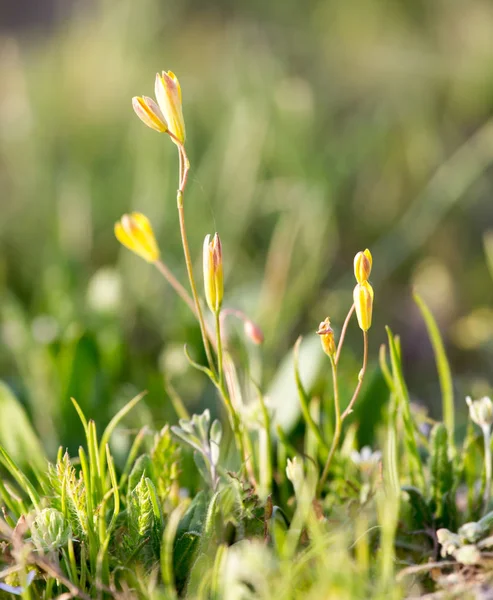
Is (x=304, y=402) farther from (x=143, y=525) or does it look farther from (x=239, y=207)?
(x=239, y=207)

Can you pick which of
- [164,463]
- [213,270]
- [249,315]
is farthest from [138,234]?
[249,315]

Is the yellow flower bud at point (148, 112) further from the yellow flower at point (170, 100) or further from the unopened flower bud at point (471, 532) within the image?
the unopened flower bud at point (471, 532)

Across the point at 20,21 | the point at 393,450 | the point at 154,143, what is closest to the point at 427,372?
the point at 154,143

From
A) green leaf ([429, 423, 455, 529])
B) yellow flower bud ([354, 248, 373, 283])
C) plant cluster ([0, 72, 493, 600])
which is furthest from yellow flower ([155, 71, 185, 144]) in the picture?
green leaf ([429, 423, 455, 529])

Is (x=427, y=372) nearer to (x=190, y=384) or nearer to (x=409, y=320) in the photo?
(x=409, y=320)

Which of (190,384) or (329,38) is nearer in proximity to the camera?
(190,384)

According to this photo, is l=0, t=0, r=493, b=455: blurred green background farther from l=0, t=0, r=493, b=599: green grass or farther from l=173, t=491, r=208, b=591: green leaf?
l=173, t=491, r=208, b=591: green leaf
